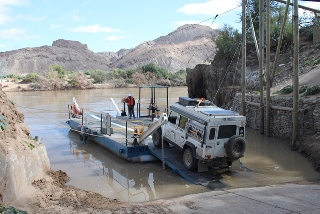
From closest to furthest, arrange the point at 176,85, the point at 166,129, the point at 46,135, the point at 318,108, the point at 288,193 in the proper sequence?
the point at 288,193 < the point at 166,129 < the point at 318,108 < the point at 46,135 < the point at 176,85

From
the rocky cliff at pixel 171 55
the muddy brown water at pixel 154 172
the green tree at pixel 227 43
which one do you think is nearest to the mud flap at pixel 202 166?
the muddy brown water at pixel 154 172

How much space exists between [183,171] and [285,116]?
7.88m

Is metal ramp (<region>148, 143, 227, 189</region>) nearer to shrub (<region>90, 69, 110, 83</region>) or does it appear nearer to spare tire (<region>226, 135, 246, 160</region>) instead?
spare tire (<region>226, 135, 246, 160</region>)

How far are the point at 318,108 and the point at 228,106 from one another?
10.6 m

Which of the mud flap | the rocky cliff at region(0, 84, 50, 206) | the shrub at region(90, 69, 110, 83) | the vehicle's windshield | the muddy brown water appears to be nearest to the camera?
the rocky cliff at region(0, 84, 50, 206)

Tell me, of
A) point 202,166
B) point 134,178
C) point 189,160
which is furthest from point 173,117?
point 134,178

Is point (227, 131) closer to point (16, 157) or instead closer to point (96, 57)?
point (16, 157)

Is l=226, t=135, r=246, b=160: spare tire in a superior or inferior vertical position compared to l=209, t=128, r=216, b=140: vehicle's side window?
inferior

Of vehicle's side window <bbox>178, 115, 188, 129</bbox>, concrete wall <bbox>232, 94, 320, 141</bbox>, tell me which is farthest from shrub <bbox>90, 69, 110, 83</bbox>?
vehicle's side window <bbox>178, 115, 188, 129</bbox>

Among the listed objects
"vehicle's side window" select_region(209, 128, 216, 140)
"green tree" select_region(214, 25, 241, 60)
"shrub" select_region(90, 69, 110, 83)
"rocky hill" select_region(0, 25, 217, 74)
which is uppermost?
"rocky hill" select_region(0, 25, 217, 74)

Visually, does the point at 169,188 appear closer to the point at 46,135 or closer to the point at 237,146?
the point at 237,146

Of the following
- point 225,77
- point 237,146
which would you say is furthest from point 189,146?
point 225,77

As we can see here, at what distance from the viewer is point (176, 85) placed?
70500 millimetres

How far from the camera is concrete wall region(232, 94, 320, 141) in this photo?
1551 centimetres
